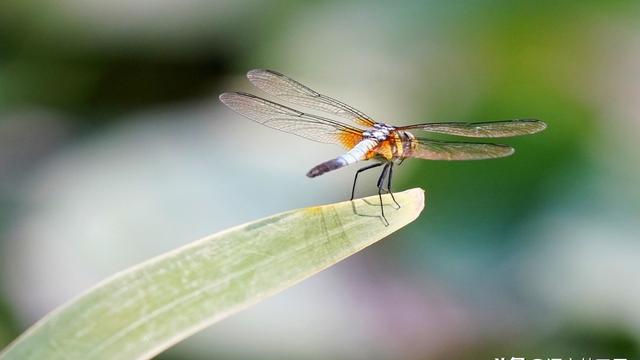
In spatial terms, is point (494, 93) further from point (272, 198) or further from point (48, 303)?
point (48, 303)

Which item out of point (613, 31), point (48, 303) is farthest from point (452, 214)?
point (48, 303)

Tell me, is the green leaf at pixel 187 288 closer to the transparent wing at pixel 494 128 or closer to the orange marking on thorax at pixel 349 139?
the orange marking on thorax at pixel 349 139

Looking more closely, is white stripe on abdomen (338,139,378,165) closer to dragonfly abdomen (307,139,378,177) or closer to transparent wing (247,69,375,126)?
dragonfly abdomen (307,139,378,177)

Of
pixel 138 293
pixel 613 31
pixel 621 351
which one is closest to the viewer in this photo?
pixel 138 293

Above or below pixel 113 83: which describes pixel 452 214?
below

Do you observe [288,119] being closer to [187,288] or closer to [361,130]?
[361,130]

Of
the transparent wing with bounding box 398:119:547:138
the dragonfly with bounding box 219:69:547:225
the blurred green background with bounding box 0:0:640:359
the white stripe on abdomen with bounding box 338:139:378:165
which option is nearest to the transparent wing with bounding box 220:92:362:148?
the dragonfly with bounding box 219:69:547:225
